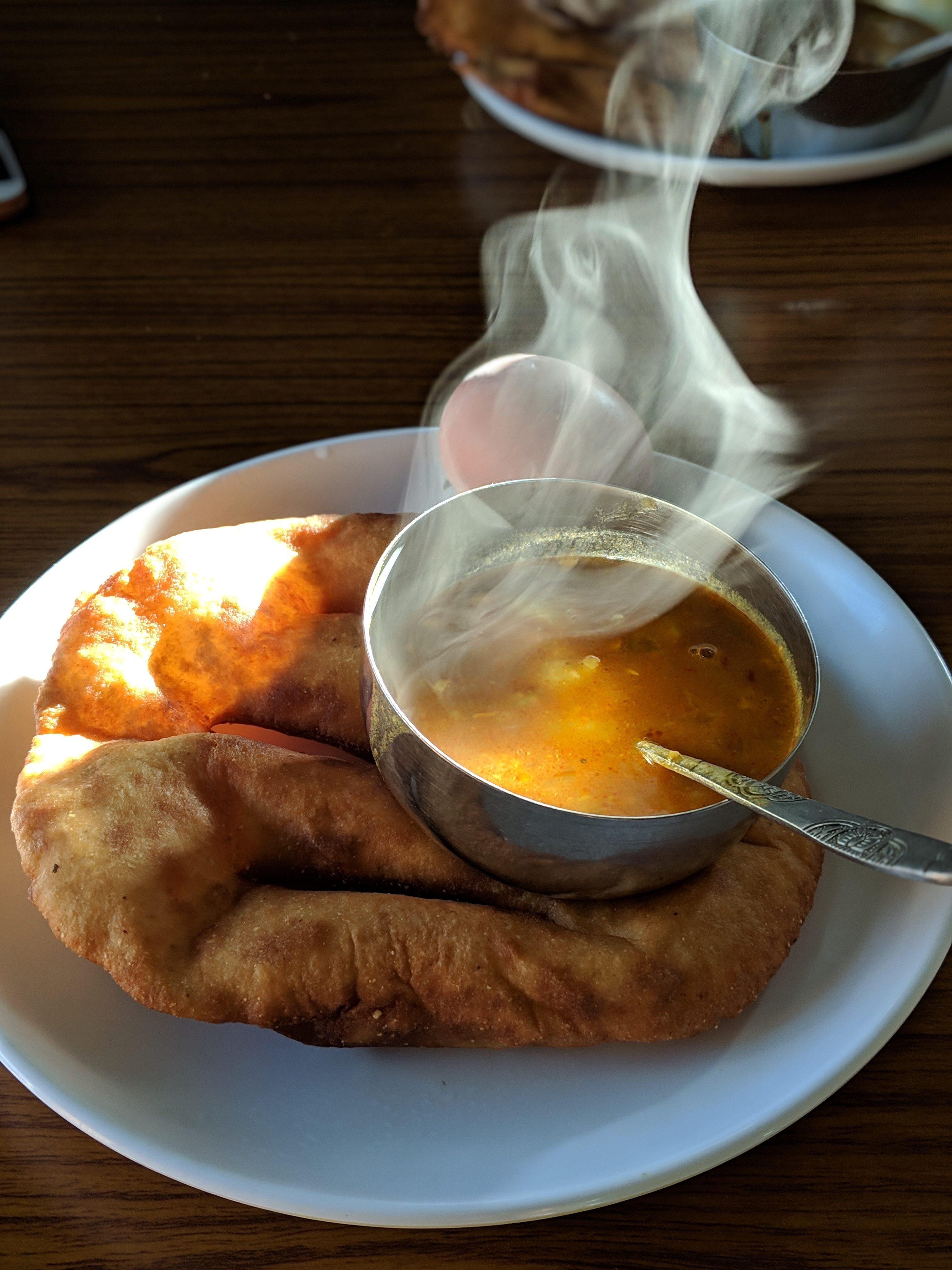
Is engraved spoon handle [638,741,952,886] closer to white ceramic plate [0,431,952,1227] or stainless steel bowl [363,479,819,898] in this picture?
stainless steel bowl [363,479,819,898]

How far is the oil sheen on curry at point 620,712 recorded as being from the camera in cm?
114

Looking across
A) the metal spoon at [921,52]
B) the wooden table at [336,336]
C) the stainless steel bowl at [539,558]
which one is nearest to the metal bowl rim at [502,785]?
the stainless steel bowl at [539,558]

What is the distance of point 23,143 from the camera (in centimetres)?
262

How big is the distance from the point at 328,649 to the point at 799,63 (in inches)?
60.8

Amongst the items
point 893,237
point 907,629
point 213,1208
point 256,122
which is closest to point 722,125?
point 893,237

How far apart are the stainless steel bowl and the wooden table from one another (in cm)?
32

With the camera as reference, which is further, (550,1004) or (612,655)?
(612,655)

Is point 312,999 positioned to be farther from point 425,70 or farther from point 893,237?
point 425,70

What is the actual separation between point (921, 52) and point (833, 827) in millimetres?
1939

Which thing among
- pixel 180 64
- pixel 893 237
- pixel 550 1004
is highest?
pixel 180 64

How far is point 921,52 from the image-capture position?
2256 mm

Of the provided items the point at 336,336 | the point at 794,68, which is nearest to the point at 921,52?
the point at 794,68

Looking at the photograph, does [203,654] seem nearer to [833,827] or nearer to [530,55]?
[833,827]

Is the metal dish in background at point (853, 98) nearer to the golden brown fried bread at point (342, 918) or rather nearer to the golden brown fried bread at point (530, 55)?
the golden brown fried bread at point (530, 55)
